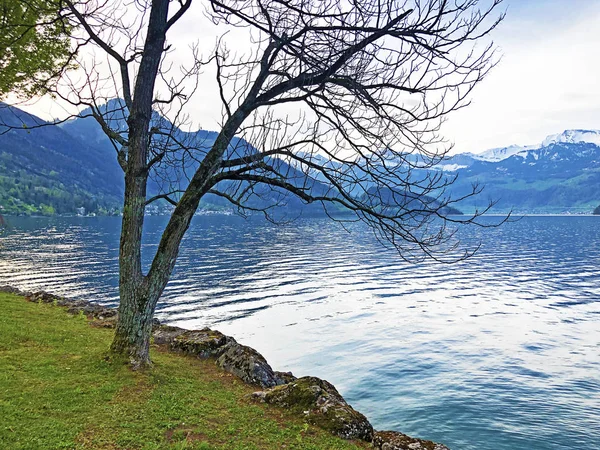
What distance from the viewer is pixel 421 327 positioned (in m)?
30.3

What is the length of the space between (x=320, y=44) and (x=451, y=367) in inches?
767

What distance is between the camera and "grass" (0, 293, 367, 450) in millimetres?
7500

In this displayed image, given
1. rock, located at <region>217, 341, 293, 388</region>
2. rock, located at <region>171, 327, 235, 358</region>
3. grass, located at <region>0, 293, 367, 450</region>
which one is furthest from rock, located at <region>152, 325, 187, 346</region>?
grass, located at <region>0, 293, 367, 450</region>

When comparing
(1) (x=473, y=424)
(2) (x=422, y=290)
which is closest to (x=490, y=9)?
(1) (x=473, y=424)

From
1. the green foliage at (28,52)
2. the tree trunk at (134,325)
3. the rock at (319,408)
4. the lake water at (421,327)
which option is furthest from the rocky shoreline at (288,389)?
the green foliage at (28,52)

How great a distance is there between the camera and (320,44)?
8727 millimetres

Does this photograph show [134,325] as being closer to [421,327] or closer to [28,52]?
[28,52]

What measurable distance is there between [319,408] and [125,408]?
4280 mm

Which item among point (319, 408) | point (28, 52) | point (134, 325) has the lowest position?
point (319, 408)

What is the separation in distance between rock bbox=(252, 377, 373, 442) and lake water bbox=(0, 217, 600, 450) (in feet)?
24.0

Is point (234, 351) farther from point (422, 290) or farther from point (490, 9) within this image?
point (422, 290)

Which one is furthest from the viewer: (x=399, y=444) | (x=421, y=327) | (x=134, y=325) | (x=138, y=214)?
(x=421, y=327)

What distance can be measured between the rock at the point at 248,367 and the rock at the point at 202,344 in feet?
2.22

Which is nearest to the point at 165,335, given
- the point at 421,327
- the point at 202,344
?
the point at 202,344
